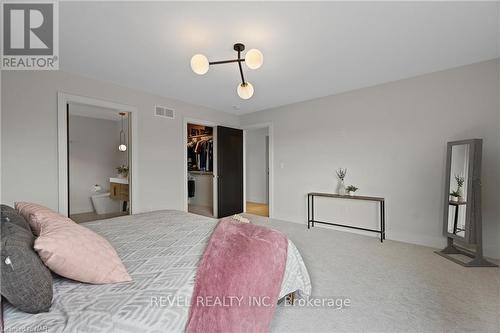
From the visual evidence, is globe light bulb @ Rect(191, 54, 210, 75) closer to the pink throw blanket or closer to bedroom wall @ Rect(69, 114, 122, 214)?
the pink throw blanket

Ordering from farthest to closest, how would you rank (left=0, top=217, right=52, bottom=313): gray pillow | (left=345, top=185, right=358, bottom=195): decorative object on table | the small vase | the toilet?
the toilet → the small vase → (left=345, top=185, right=358, bottom=195): decorative object on table → (left=0, top=217, right=52, bottom=313): gray pillow

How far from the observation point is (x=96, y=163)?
5434mm

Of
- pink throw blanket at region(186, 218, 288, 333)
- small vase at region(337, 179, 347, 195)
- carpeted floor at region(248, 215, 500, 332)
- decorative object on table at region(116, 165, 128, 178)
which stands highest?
decorative object on table at region(116, 165, 128, 178)

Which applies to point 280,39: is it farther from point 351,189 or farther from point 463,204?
point 463,204

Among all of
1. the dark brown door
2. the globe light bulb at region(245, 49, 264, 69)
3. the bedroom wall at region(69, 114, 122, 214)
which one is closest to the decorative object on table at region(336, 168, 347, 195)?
the dark brown door

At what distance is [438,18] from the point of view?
6.16 ft

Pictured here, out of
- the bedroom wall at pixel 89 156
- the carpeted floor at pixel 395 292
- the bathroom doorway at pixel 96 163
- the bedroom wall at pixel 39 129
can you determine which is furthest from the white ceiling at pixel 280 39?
the bedroom wall at pixel 89 156

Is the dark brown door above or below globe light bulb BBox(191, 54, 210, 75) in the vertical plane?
below

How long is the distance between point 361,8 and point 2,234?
102 inches

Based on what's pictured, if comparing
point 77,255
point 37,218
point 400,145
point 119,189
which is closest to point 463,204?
point 400,145

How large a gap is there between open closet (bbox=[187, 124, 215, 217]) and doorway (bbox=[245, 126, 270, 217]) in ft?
4.27

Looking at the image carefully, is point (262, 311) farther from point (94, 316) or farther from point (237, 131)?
point (237, 131)

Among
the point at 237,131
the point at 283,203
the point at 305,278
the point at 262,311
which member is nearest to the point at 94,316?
the point at 262,311

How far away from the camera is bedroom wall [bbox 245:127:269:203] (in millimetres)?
6755
